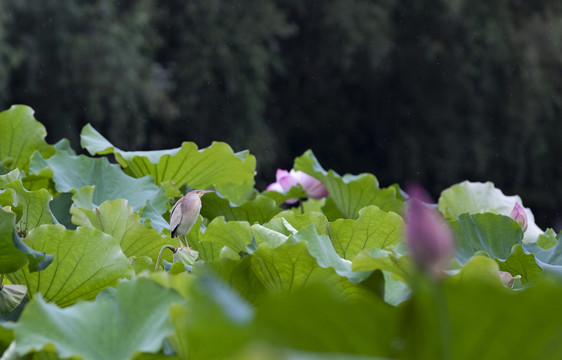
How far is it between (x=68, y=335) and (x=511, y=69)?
11.1 meters

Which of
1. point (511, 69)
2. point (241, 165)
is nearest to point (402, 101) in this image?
point (511, 69)

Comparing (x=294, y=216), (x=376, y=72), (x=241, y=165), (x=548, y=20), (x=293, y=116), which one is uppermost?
(x=294, y=216)

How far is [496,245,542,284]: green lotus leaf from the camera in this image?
24.1 inches

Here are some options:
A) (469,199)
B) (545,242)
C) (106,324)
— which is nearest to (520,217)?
(545,242)

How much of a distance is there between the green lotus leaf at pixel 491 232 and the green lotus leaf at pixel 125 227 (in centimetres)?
28

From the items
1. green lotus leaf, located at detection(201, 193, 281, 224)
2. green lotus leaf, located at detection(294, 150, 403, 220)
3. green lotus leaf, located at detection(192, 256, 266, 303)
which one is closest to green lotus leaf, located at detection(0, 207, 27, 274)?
green lotus leaf, located at detection(192, 256, 266, 303)

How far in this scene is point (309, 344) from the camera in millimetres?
282

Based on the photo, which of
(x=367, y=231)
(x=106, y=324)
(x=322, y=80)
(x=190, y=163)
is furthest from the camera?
(x=322, y=80)

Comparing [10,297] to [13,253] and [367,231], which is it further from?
[367,231]

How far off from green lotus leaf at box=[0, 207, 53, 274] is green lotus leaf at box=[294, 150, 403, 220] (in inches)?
19.9

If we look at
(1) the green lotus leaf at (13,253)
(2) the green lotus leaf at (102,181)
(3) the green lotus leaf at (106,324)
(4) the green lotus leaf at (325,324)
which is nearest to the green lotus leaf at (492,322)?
(4) the green lotus leaf at (325,324)

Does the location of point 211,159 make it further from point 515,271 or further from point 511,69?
point 511,69

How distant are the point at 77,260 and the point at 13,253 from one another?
62 millimetres

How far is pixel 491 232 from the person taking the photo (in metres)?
0.74
